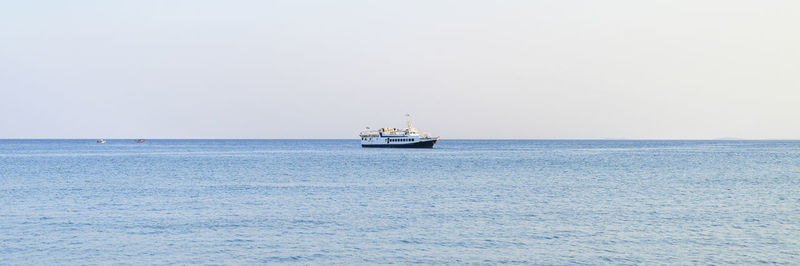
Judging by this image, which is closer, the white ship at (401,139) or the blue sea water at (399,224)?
the blue sea water at (399,224)

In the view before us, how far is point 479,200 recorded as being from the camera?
4681cm

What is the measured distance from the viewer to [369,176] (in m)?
73.4

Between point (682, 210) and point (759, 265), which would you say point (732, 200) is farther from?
point (759, 265)

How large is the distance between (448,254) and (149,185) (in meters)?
43.2

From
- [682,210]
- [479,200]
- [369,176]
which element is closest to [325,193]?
[479,200]

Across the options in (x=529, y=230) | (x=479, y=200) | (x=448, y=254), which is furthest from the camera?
(x=479, y=200)

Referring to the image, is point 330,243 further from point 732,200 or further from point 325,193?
point 732,200

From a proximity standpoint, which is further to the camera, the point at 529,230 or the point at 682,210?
the point at 682,210

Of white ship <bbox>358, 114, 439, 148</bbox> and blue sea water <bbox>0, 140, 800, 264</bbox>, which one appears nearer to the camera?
blue sea water <bbox>0, 140, 800, 264</bbox>

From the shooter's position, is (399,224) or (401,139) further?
(401,139)

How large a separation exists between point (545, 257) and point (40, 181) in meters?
57.9

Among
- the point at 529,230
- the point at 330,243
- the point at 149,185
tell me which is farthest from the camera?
the point at 149,185

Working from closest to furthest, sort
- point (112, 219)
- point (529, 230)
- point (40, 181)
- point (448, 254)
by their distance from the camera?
point (448, 254) → point (529, 230) → point (112, 219) → point (40, 181)

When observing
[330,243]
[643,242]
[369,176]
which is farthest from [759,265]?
[369,176]
